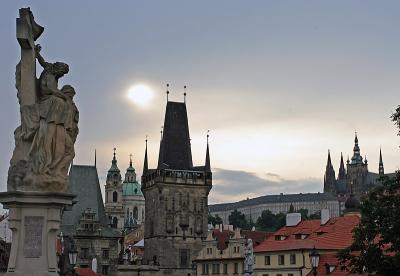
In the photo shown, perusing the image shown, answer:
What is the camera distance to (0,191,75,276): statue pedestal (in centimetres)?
1103

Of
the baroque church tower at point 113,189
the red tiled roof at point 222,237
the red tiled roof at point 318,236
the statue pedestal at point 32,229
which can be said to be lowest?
the statue pedestal at point 32,229

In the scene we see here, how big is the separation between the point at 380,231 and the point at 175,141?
8160 centimetres

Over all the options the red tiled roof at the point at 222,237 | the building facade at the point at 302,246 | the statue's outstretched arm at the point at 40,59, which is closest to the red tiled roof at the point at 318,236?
the building facade at the point at 302,246

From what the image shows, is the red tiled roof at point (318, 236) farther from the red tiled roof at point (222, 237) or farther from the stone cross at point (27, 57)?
the stone cross at point (27, 57)

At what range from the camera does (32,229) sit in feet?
36.4

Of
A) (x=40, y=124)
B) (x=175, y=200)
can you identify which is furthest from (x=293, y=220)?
(x=40, y=124)

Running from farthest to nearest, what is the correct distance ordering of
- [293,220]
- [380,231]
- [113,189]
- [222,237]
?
[113,189]
[222,237]
[293,220]
[380,231]

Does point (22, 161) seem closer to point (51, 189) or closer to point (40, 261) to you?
point (51, 189)

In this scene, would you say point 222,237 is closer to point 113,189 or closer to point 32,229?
point 32,229

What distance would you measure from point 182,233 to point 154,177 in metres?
9.19

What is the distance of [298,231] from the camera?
64438 millimetres

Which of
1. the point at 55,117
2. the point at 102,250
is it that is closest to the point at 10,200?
the point at 55,117

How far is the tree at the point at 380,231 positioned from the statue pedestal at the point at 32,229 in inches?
544

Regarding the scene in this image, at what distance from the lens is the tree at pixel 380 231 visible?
22781 millimetres
